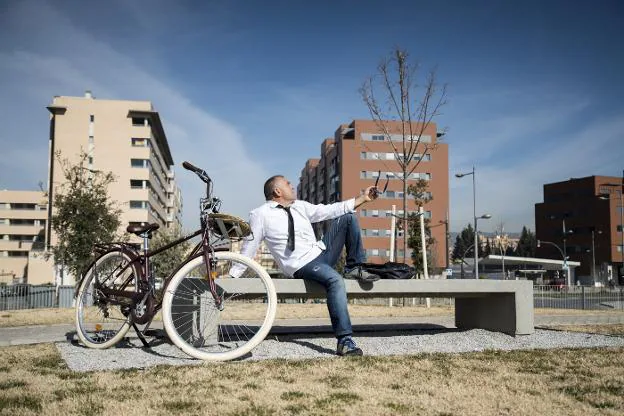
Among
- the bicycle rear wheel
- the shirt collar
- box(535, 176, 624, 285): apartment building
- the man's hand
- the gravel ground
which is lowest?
the gravel ground

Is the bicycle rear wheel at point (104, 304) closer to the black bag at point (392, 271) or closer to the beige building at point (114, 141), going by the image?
the black bag at point (392, 271)

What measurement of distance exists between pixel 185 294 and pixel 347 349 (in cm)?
158

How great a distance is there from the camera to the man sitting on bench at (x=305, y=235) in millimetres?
5516

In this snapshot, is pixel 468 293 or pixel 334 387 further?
pixel 468 293

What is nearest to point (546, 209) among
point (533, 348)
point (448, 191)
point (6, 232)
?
point (448, 191)

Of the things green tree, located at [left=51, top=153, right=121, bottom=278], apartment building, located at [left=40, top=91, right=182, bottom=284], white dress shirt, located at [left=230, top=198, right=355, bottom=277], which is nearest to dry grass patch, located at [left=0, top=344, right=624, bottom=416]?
white dress shirt, located at [left=230, top=198, right=355, bottom=277]

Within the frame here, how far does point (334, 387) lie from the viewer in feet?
12.5

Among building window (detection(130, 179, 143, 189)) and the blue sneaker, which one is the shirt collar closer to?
the blue sneaker

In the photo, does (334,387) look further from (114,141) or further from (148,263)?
(114,141)

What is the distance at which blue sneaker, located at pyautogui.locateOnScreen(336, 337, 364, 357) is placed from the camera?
5.23m

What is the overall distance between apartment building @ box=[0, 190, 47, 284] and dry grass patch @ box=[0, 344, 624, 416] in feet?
309

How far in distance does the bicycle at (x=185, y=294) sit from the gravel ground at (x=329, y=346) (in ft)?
0.72

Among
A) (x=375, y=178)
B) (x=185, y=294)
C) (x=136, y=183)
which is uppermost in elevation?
(x=375, y=178)

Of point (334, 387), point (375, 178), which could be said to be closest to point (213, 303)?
point (334, 387)
